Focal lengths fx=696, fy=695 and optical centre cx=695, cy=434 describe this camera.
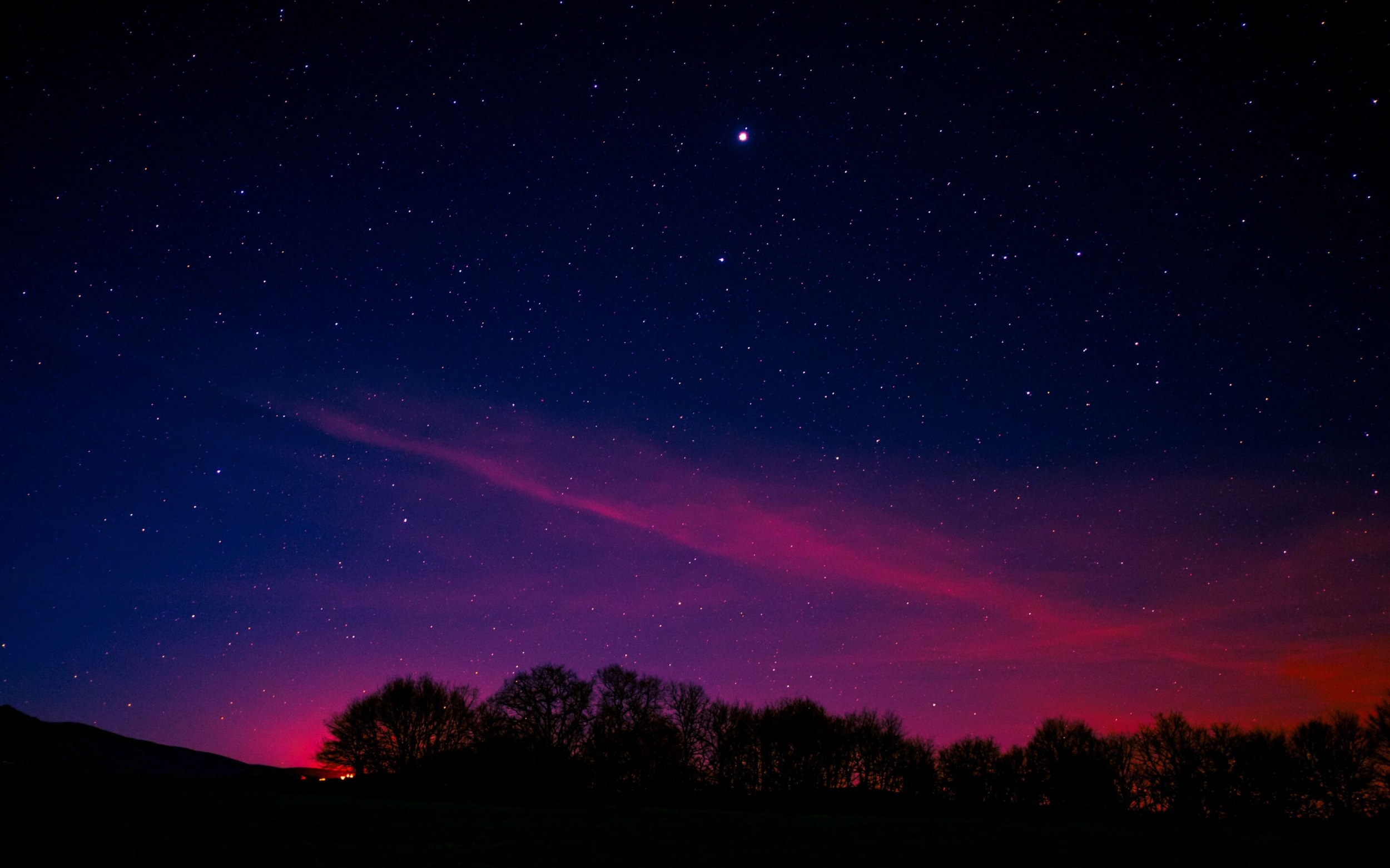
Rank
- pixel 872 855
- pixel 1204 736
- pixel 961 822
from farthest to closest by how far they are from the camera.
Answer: pixel 1204 736, pixel 961 822, pixel 872 855

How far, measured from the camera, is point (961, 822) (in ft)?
108

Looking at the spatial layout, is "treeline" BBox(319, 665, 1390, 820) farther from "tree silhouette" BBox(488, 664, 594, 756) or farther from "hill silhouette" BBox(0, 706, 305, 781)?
"hill silhouette" BBox(0, 706, 305, 781)

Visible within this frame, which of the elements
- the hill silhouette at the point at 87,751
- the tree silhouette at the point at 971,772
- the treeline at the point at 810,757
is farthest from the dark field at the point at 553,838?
the hill silhouette at the point at 87,751

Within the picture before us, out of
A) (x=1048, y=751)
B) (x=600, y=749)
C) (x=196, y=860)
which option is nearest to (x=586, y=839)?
(x=196, y=860)

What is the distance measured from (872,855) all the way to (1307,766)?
58884 millimetres

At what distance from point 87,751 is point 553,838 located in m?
165

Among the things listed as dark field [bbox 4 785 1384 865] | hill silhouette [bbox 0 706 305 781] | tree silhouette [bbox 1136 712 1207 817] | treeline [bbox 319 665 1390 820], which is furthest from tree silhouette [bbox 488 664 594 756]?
hill silhouette [bbox 0 706 305 781]

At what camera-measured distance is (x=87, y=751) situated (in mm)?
130375

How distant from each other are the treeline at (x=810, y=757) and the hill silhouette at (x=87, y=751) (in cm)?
5721

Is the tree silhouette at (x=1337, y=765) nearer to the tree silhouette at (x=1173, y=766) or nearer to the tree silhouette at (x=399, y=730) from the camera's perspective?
the tree silhouette at (x=1173, y=766)

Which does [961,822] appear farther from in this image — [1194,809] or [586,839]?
[1194,809]

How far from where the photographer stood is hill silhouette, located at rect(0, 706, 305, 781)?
11050 cm

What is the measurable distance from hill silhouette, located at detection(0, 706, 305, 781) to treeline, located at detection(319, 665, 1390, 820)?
57212 millimetres

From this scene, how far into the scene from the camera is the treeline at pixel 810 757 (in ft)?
171
